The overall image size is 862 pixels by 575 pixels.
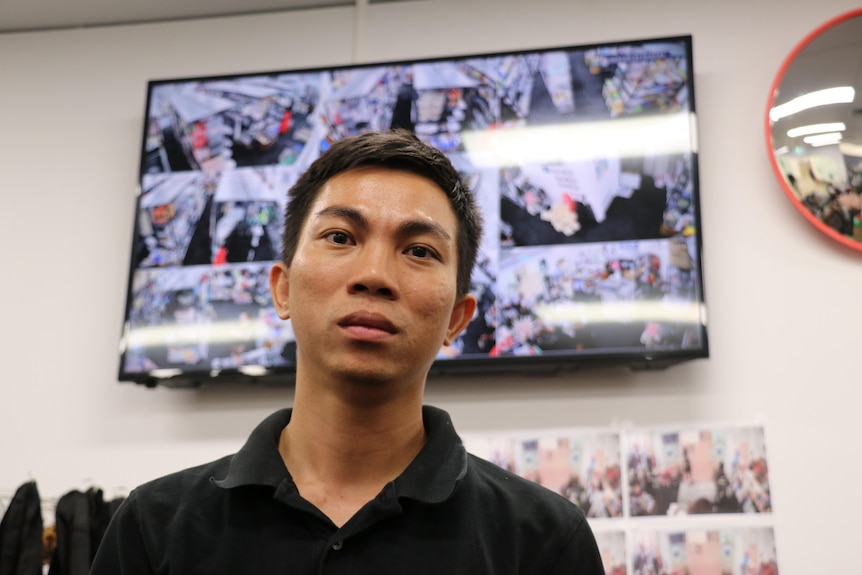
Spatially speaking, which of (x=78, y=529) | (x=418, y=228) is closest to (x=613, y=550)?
(x=78, y=529)

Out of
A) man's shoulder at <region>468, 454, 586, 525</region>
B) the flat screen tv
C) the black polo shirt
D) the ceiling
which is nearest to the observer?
the black polo shirt

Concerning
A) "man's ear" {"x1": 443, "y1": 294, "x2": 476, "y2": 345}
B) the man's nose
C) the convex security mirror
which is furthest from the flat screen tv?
the man's nose

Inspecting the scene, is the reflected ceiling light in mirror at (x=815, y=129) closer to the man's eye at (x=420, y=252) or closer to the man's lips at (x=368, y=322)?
the man's eye at (x=420, y=252)

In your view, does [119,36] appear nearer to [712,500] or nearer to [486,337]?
[486,337]

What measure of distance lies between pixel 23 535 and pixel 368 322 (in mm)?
1506

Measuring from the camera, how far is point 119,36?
9.75 ft

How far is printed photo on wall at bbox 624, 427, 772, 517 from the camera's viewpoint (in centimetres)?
226

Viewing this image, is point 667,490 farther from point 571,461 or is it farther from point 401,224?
point 401,224

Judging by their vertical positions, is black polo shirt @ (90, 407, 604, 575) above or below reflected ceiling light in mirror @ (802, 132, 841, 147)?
below

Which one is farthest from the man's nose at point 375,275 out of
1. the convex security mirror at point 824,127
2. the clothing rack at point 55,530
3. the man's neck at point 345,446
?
the convex security mirror at point 824,127

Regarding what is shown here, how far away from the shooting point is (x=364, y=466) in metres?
1.20

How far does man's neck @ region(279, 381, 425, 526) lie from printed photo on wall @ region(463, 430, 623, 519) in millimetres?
1175

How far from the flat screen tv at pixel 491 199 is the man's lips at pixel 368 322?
3.99ft

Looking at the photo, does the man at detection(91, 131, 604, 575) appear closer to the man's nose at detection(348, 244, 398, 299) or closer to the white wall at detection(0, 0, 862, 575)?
the man's nose at detection(348, 244, 398, 299)
